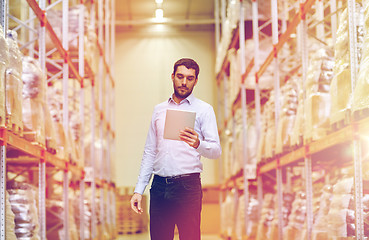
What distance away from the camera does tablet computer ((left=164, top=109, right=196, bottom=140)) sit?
3.65 meters

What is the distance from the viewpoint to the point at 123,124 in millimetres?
19875

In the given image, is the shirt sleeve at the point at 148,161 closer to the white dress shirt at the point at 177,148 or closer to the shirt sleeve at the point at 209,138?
the white dress shirt at the point at 177,148

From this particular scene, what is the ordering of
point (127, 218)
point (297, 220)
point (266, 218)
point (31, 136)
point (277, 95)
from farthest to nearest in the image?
point (127, 218)
point (266, 218)
point (277, 95)
point (297, 220)
point (31, 136)

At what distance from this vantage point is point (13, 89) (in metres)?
5.37

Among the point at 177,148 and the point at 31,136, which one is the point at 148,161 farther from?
the point at 31,136

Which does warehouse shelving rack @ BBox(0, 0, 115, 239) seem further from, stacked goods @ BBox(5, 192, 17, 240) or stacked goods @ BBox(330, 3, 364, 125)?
stacked goods @ BBox(330, 3, 364, 125)

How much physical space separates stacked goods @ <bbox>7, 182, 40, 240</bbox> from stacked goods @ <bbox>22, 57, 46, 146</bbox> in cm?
56

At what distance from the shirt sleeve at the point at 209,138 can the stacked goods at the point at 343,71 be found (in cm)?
132

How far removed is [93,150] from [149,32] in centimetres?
929

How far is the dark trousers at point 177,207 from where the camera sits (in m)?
3.94

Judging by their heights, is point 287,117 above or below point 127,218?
above

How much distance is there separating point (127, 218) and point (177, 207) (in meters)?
14.0

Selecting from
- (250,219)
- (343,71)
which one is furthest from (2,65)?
(250,219)

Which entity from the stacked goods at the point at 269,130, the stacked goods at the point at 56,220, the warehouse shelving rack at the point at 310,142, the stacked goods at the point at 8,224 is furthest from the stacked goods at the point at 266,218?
the stacked goods at the point at 8,224
